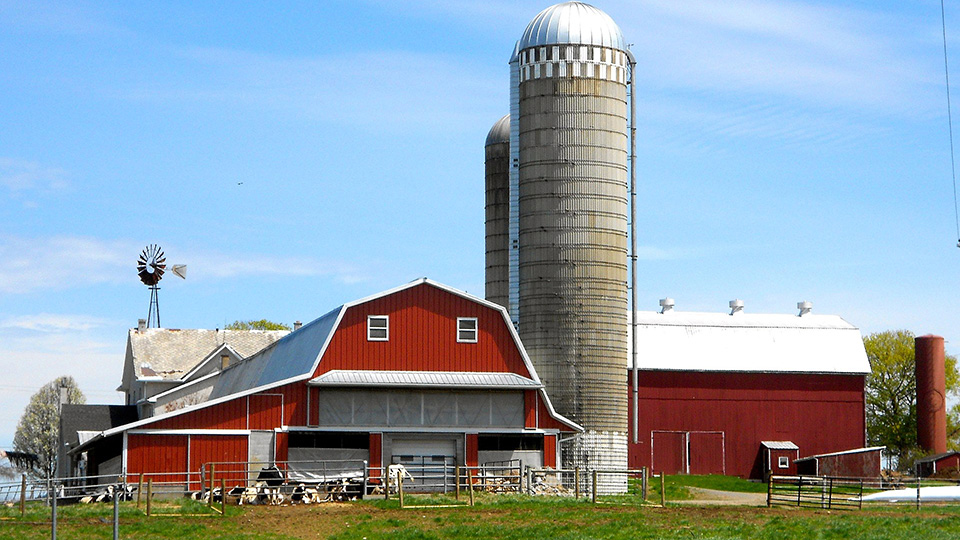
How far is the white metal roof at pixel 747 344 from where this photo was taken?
6109 centimetres

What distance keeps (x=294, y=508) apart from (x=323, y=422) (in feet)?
21.5

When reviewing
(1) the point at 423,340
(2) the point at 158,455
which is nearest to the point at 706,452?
(1) the point at 423,340

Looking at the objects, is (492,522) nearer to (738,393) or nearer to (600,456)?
(600,456)

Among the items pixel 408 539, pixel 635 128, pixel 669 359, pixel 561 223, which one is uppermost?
pixel 635 128

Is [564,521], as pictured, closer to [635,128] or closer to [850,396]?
[635,128]

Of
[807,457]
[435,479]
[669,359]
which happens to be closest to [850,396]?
[807,457]

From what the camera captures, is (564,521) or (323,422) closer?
(564,521)

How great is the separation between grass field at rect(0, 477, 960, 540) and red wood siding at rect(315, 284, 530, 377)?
23.9 feet

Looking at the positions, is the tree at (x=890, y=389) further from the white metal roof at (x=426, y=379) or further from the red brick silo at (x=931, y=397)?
the white metal roof at (x=426, y=379)

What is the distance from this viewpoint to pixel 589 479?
45656 millimetres

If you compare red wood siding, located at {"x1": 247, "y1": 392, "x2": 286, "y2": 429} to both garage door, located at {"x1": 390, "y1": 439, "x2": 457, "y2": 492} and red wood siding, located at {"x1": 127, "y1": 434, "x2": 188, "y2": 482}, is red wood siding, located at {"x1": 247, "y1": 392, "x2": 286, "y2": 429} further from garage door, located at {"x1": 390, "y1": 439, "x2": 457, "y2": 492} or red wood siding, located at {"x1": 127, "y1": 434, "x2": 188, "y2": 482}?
garage door, located at {"x1": 390, "y1": 439, "x2": 457, "y2": 492}

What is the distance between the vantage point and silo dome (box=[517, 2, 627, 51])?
48156 mm

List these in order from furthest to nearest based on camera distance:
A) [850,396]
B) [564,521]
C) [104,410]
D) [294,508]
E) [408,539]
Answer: [850,396] < [104,410] < [294,508] < [564,521] < [408,539]

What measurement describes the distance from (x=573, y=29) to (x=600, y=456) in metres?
15.2
